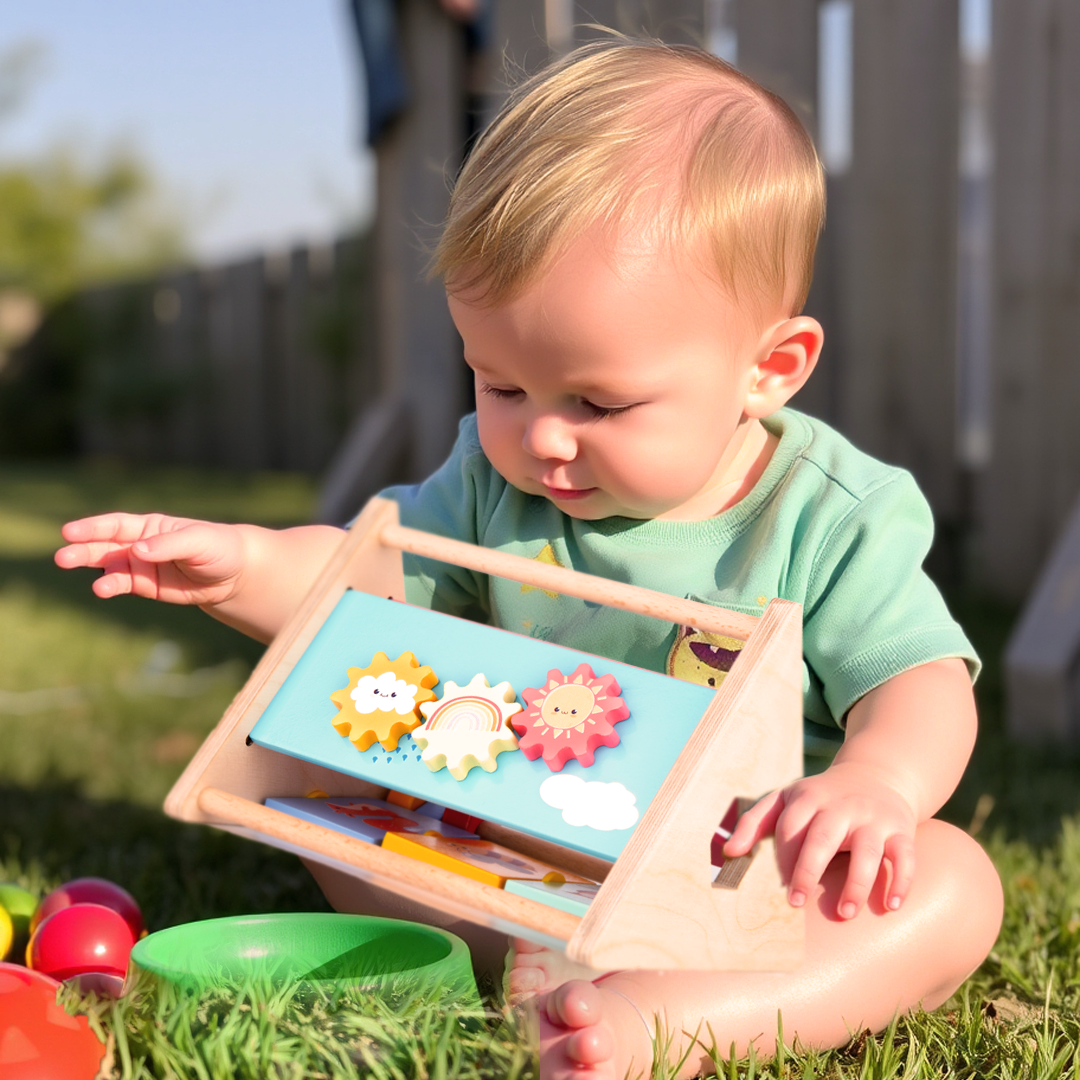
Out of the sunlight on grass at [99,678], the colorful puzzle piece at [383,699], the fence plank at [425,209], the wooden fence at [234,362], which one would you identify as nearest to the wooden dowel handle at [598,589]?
the colorful puzzle piece at [383,699]

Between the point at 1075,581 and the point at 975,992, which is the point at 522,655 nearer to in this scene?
the point at 975,992

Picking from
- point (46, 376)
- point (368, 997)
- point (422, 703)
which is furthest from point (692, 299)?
point (46, 376)

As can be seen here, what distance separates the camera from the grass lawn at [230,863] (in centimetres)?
102

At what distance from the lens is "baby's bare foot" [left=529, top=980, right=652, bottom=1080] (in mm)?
965

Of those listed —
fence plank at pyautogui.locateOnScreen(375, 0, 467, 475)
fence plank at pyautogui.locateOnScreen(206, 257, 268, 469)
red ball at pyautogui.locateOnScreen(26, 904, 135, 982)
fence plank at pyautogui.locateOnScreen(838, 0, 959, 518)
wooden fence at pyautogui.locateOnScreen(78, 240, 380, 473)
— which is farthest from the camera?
fence plank at pyautogui.locateOnScreen(206, 257, 268, 469)

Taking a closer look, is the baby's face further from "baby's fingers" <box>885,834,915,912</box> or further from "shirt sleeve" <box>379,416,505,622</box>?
"baby's fingers" <box>885,834,915,912</box>

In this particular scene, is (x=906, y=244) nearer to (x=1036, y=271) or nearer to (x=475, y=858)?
(x=1036, y=271)

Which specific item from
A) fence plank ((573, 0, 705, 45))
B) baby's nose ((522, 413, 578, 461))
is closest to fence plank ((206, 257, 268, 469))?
fence plank ((573, 0, 705, 45))

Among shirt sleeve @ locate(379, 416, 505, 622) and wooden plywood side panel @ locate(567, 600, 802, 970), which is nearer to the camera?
wooden plywood side panel @ locate(567, 600, 802, 970)

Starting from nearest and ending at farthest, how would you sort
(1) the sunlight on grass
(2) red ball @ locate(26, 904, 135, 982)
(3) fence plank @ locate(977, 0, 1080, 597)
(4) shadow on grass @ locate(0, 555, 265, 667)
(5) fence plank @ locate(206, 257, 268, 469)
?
(2) red ball @ locate(26, 904, 135, 982) < (1) the sunlight on grass < (3) fence plank @ locate(977, 0, 1080, 597) < (4) shadow on grass @ locate(0, 555, 265, 667) < (5) fence plank @ locate(206, 257, 268, 469)

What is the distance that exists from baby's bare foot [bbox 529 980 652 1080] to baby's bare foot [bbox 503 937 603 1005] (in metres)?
0.06

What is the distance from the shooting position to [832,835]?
1.01 m

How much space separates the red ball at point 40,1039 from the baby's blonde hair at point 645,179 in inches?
27.6

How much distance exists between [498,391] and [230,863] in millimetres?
834
